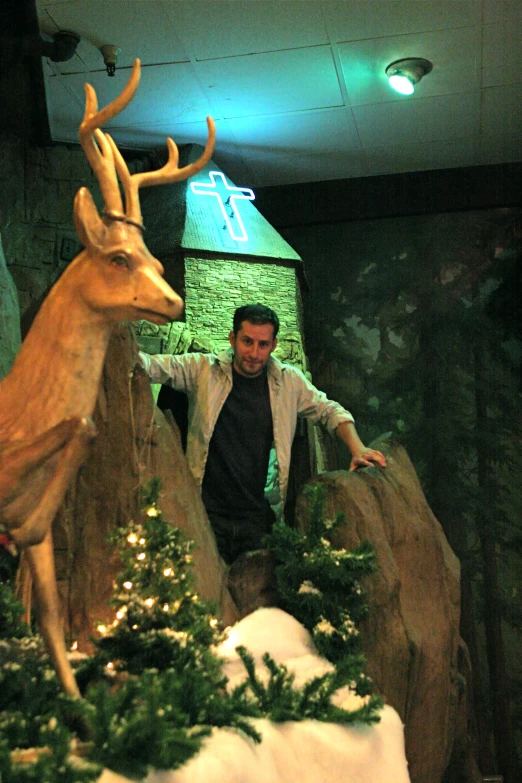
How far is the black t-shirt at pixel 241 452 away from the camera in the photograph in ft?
14.1

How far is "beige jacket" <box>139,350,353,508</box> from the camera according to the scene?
4305mm

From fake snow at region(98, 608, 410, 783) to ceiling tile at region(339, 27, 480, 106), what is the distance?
355 cm

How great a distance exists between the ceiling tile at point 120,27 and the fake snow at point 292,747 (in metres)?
3.41

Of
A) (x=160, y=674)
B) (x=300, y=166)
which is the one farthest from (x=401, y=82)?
(x=160, y=674)

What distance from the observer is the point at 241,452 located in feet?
14.4

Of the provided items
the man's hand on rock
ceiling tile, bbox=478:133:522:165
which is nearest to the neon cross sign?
ceiling tile, bbox=478:133:522:165

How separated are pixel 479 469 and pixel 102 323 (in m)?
4.99

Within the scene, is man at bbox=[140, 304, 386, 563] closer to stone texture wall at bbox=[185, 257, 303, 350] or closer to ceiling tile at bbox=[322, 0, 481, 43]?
stone texture wall at bbox=[185, 257, 303, 350]

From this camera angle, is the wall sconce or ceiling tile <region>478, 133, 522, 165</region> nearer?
the wall sconce

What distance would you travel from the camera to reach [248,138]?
627 centimetres

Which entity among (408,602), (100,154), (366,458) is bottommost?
(408,602)

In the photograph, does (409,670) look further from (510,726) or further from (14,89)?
(14,89)

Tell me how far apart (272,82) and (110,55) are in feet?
3.46

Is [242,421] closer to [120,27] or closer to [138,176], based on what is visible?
[138,176]
